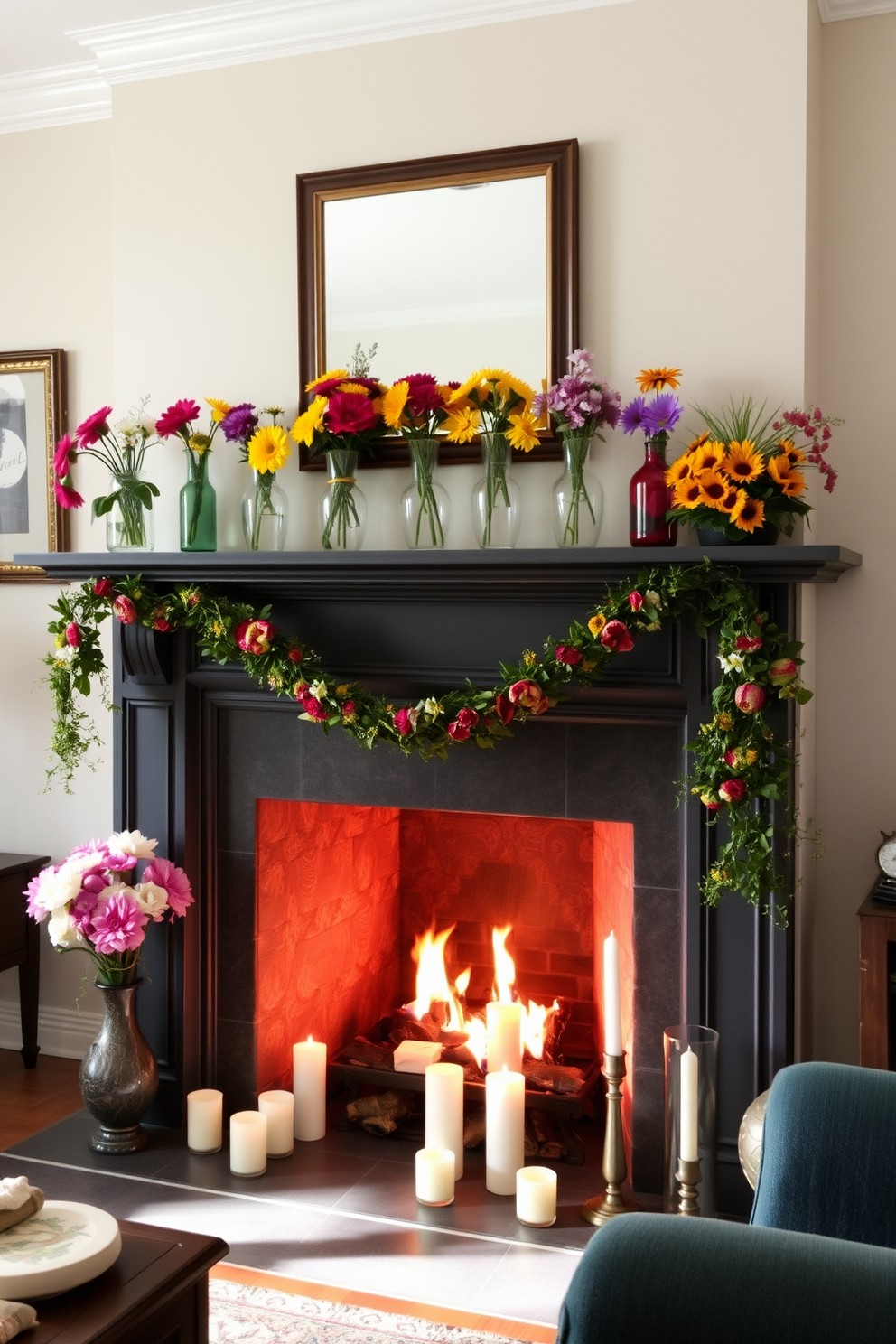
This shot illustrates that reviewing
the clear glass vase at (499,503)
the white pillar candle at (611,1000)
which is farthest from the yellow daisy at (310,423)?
the white pillar candle at (611,1000)

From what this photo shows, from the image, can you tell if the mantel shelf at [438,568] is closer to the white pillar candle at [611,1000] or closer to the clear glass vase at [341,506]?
the clear glass vase at [341,506]

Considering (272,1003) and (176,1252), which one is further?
(272,1003)

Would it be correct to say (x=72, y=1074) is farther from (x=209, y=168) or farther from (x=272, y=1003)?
(x=209, y=168)

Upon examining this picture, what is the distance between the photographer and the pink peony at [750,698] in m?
2.29

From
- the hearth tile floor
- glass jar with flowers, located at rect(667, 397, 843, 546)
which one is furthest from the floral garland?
the hearth tile floor

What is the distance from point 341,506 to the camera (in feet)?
9.00

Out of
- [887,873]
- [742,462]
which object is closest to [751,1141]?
[887,873]

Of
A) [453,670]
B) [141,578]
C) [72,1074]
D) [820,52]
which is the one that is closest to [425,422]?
[453,670]

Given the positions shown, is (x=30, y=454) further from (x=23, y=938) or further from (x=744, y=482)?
(x=744, y=482)

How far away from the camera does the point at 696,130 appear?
8.33ft

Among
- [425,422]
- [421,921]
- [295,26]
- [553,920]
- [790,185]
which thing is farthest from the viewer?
[421,921]

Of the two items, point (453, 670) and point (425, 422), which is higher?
point (425, 422)

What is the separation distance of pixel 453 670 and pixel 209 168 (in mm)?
1417

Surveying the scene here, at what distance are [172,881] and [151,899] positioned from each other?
4.0 inches
